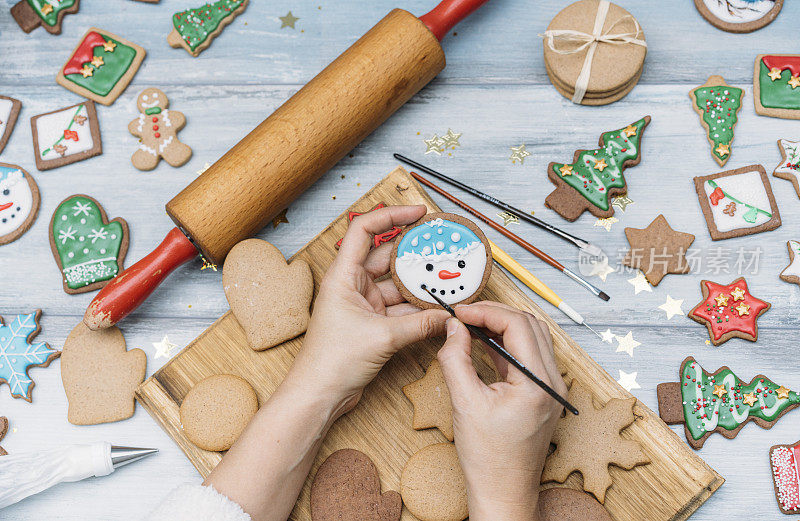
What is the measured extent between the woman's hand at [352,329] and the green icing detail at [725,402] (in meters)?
0.51

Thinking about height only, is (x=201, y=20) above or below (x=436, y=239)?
above

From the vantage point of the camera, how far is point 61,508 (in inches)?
→ 49.6

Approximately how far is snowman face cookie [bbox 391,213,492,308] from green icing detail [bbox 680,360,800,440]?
48 centimetres

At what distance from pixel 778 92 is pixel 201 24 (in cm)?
127

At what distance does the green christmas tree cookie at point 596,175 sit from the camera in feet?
4.32

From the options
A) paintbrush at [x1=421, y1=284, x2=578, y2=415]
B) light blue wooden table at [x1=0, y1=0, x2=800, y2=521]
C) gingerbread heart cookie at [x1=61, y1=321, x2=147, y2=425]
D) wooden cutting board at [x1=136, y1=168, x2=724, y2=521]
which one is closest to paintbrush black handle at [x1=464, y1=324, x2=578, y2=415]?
paintbrush at [x1=421, y1=284, x2=578, y2=415]

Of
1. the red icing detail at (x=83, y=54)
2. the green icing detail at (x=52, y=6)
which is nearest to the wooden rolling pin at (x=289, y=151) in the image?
the red icing detail at (x=83, y=54)

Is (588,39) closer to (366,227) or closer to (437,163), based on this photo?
(437,163)

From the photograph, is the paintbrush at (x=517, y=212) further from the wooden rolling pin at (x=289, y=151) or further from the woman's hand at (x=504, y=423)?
the woman's hand at (x=504, y=423)

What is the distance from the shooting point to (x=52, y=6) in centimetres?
148

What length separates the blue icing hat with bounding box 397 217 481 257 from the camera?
111 cm

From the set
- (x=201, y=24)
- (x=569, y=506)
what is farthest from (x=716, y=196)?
(x=201, y=24)

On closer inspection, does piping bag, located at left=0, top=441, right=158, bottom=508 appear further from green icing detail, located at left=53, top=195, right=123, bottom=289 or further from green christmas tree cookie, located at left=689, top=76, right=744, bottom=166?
green christmas tree cookie, located at left=689, top=76, right=744, bottom=166

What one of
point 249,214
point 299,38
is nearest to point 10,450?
point 249,214
